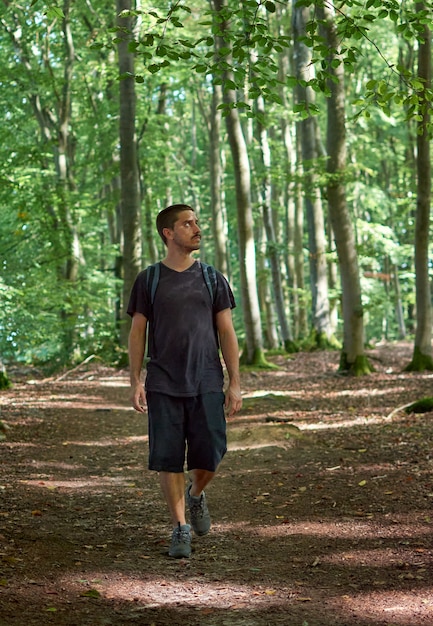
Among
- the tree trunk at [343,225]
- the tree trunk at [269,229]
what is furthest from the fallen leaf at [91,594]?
the tree trunk at [269,229]

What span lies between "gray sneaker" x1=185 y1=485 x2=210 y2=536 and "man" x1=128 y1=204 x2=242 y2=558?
0.83 ft

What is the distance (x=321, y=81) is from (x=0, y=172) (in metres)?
13.5

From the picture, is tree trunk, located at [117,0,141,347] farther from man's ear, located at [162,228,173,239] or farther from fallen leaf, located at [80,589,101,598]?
fallen leaf, located at [80,589,101,598]

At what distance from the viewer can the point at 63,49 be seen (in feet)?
86.9

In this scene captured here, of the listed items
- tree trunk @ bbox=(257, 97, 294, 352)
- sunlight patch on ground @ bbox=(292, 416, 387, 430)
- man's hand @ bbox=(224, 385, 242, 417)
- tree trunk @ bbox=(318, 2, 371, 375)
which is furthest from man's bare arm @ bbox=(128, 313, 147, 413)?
tree trunk @ bbox=(257, 97, 294, 352)

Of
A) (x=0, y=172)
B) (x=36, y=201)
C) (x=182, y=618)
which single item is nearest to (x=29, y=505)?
(x=182, y=618)

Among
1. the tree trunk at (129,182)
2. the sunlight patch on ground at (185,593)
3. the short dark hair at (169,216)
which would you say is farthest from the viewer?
the tree trunk at (129,182)

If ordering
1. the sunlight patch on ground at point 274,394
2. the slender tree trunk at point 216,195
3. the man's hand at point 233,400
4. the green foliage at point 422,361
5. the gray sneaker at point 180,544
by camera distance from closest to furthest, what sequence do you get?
1. the gray sneaker at point 180,544
2. the man's hand at point 233,400
3. the sunlight patch on ground at point 274,394
4. the green foliage at point 422,361
5. the slender tree trunk at point 216,195

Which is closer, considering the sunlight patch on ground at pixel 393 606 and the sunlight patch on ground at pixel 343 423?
the sunlight patch on ground at pixel 393 606

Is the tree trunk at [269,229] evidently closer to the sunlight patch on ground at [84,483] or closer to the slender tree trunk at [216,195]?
the slender tree trunk at [216,195]

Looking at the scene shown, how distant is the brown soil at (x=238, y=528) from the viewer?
439 cm

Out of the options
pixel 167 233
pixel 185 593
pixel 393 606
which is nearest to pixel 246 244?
pixel 167 233

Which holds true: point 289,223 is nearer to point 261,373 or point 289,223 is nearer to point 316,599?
point 261,373

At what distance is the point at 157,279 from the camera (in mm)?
5617
